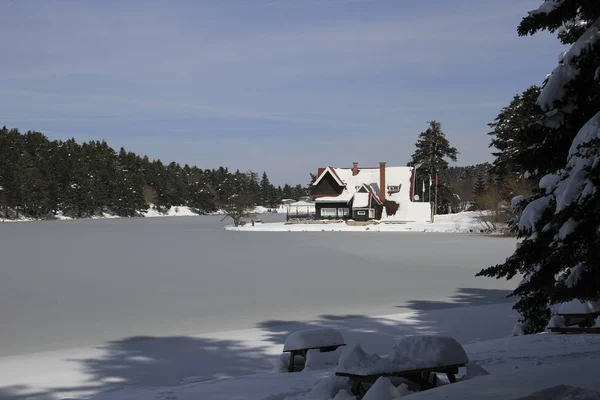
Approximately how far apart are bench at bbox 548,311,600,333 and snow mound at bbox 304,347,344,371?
3842mm

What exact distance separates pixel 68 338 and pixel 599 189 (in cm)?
1009

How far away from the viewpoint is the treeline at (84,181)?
286 feet

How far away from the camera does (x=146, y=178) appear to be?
415 feet

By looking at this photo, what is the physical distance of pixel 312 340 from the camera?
8.39 m

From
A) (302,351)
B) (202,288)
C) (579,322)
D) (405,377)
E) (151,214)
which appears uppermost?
(151,214)

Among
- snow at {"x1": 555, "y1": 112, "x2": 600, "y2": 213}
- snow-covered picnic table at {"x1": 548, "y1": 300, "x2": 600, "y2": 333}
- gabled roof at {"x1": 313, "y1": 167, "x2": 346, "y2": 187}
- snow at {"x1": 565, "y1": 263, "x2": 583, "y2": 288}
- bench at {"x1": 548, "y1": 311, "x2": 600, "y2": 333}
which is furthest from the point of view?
gabled roof at {"x1": 313, "y1": 167, "x2": 346, "y2": 187}

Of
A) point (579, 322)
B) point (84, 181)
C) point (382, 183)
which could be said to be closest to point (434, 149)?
point (382, 183)

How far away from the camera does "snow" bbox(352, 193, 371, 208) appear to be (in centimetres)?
6488

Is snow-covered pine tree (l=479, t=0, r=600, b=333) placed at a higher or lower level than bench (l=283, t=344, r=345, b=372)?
higher

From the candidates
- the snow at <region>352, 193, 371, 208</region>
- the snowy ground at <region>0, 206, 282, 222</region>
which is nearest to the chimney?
the snow at <region>352, 193, 371, 208</region>

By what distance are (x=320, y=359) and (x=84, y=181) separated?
96.5m

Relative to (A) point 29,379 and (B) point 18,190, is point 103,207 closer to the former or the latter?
(B) point 18,190

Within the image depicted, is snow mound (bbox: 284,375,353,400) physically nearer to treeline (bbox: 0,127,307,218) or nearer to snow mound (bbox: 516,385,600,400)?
snow mound (bbox: 516,385,600,400)

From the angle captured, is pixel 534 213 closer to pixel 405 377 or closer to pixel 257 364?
pixel 405 377
